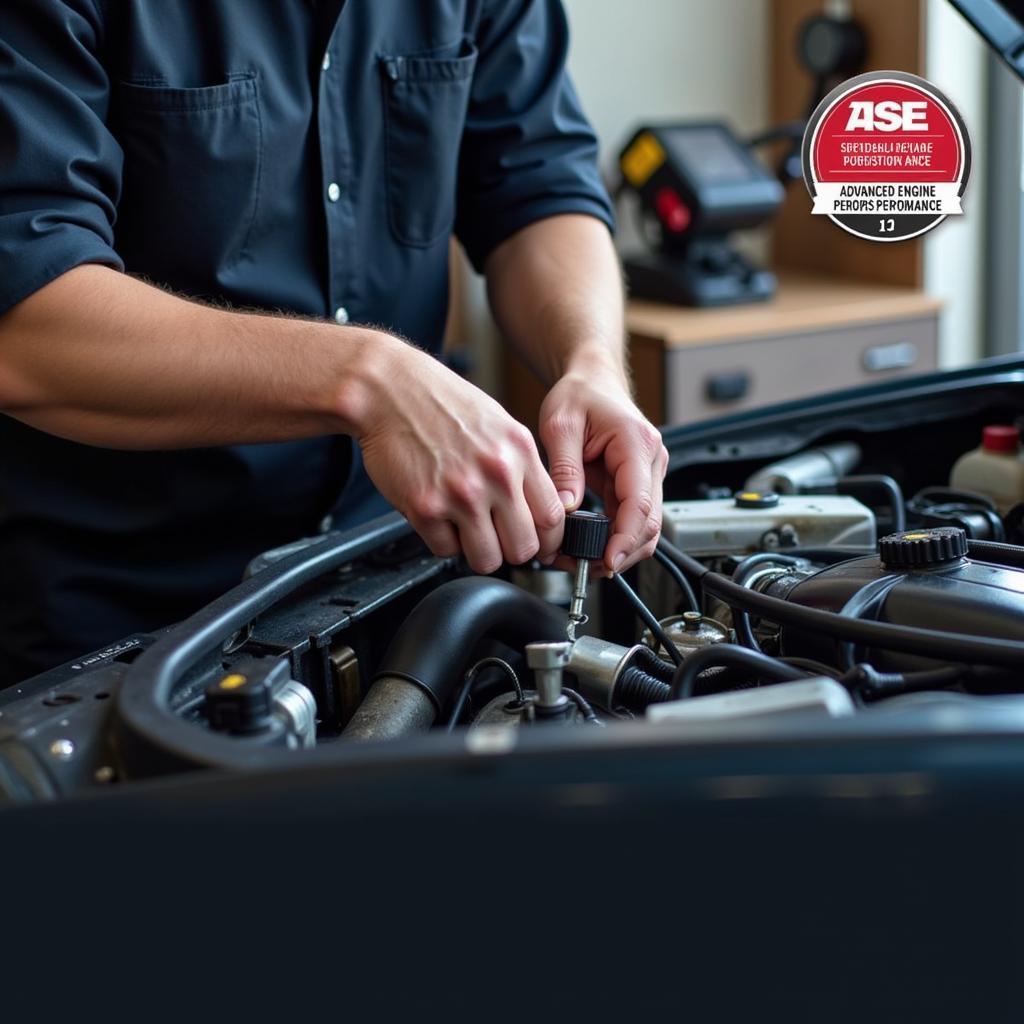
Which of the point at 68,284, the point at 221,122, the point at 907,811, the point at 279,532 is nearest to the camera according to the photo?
the point at 907,811

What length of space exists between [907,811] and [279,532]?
84cm

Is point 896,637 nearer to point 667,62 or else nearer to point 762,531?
point 762,531

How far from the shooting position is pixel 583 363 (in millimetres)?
1067

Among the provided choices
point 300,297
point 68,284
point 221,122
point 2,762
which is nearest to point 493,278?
point 300,297

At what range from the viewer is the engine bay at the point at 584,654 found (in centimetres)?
54

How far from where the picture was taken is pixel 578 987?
49 cm

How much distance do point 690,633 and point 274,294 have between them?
533 millimetres

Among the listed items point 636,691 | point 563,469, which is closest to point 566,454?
point 563,469

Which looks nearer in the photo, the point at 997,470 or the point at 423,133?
the point at 997,470

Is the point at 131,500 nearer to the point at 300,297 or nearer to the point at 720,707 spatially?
the point at 300,297

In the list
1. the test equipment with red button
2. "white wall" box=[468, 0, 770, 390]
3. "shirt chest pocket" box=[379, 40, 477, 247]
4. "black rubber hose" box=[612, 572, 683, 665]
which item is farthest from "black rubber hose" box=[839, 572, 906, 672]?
"white wall" box=[468, 0, 770, 390]

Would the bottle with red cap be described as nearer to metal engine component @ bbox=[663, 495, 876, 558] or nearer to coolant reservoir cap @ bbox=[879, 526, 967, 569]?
metal engine component @ bbox=[663, 495, 876, 558]

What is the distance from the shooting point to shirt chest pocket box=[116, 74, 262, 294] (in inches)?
41.9

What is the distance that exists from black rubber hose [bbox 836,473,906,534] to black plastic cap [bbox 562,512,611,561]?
29 centimetres
